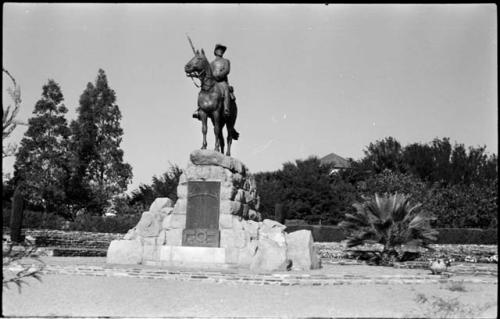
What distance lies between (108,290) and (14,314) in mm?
2191

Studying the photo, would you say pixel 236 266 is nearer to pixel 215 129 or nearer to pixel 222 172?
pixel 222 172

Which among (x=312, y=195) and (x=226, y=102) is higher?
(x=226, y=102)

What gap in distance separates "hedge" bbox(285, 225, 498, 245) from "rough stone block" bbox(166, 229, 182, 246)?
1559cm

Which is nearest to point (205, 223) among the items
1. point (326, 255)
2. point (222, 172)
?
point (222, 172)

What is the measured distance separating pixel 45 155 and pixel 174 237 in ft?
88.9

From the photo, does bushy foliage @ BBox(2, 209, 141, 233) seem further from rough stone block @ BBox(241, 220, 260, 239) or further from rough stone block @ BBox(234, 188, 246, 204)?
rough stone block @ BBox(241, 220, 260, 239)

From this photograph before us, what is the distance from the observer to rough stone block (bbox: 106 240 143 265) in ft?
47.8

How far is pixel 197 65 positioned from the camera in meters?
14.9

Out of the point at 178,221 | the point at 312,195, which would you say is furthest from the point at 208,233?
the point at 312,195

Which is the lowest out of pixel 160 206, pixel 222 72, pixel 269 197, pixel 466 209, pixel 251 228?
pixel 251 228

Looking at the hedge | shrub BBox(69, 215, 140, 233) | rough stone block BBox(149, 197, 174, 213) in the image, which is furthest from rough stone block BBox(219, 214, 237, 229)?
shrub BBox(69, 215, 140, 233)

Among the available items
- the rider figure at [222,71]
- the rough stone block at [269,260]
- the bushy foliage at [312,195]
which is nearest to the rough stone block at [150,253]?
the rough stone block at [269,260]

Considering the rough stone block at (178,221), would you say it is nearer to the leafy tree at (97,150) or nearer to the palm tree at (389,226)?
the palm tree at (389,226)

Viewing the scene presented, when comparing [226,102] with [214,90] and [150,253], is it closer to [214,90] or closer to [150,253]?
[214,90]
